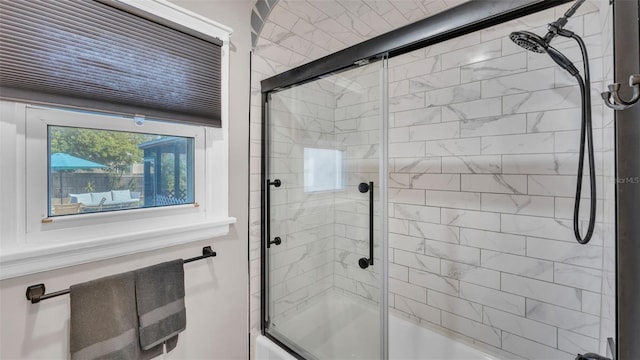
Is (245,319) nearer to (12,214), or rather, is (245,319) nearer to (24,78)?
(12,214)

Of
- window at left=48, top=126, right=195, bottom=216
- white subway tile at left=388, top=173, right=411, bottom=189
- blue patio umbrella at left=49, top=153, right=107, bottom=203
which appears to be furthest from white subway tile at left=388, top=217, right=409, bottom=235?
blue patio umbrella at left=49, top=153, right=107, bottom=203

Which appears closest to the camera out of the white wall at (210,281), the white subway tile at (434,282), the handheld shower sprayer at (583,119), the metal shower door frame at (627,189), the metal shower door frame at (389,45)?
the metal shower door frame at (627,189)

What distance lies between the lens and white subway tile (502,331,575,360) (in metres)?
1.32

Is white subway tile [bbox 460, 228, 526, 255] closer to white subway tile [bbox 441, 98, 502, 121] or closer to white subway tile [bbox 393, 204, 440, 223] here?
white subway tile [bbox 393, 204, 440, 223]

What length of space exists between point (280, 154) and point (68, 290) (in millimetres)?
1150

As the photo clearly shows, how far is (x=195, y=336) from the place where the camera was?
1372mm

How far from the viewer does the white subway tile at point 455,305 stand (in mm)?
1558

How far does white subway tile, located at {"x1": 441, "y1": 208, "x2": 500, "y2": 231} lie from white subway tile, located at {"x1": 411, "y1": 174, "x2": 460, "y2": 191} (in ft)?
0.49

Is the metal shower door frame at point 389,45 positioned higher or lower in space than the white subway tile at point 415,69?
lower

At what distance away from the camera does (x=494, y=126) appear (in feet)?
4.82

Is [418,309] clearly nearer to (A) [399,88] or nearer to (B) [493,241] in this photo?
(B) [493,241]

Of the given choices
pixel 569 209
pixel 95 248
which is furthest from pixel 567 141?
pixel 95 248

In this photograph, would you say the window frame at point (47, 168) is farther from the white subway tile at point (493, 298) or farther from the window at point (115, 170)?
the white subway tile at point (493, 298)

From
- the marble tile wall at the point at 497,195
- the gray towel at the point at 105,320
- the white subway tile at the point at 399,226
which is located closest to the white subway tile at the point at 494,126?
the marble tile wall at the point at 497,195
